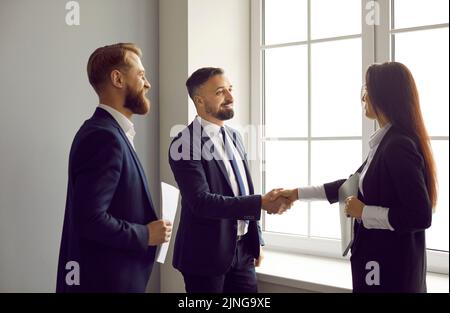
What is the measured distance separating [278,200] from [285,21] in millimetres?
1172

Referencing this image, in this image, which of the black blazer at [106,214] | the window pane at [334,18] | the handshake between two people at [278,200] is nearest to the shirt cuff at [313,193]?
the handshake between two people at [278,200]

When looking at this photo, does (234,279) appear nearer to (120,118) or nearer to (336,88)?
(120,118)

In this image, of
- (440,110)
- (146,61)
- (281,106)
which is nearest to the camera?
(440,110)

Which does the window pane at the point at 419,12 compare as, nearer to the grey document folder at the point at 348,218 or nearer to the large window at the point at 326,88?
the large window at the point at 326,88

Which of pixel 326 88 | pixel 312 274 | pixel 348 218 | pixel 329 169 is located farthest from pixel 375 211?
pixel 326 88

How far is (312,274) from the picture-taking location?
225cm

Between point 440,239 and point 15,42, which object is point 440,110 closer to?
point 440,239

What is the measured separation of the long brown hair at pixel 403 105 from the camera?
161 centimetres

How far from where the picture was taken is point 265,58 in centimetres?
286

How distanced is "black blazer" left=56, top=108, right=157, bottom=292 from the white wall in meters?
0.96

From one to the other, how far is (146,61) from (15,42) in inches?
28.2

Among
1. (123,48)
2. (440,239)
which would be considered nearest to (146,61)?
(123,48)

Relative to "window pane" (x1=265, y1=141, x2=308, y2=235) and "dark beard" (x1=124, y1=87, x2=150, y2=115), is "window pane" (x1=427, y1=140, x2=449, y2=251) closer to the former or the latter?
"window pane" (x1=265, y1=141, x2=308, y2=235)

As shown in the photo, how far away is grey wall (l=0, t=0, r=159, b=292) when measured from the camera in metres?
→ 2.02
